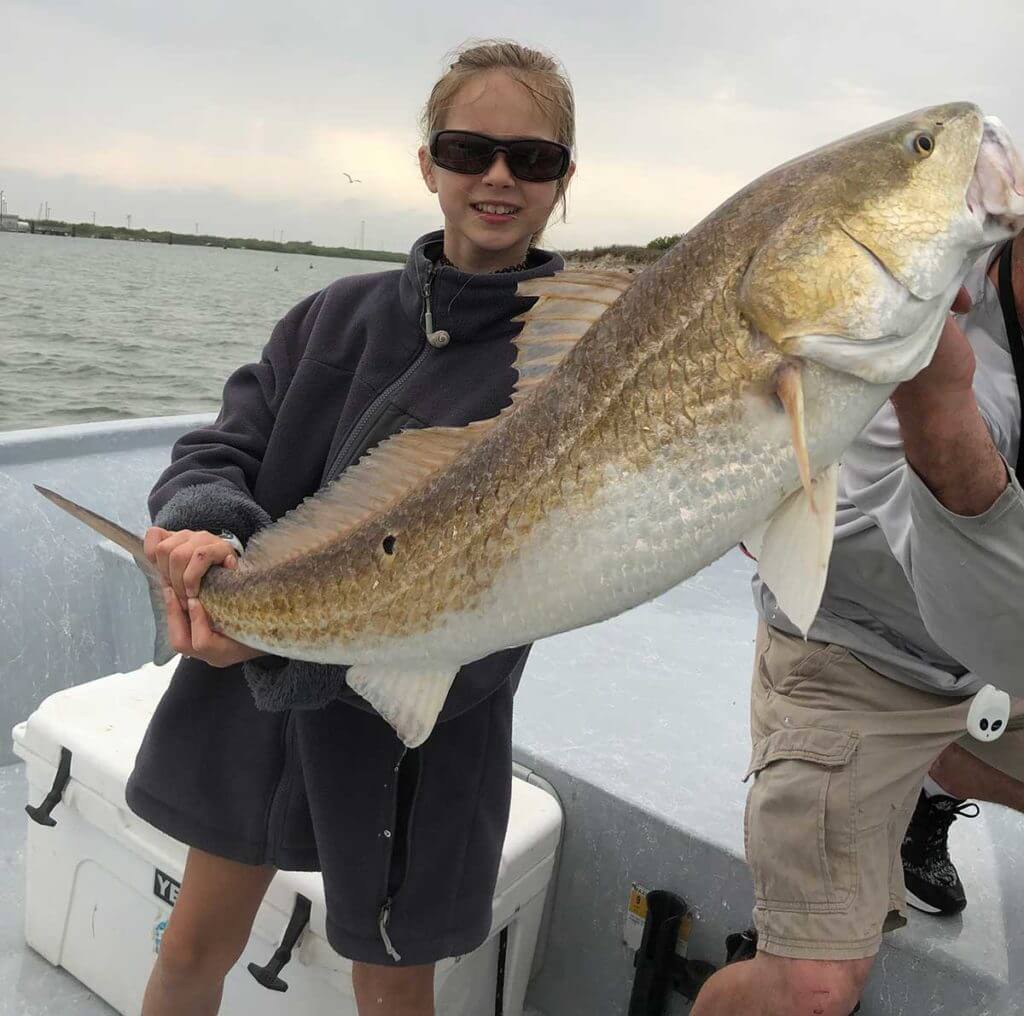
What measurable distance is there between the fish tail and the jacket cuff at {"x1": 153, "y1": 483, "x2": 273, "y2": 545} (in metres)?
0.10

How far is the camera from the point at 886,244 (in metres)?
1.58

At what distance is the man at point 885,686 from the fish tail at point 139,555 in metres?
1.67

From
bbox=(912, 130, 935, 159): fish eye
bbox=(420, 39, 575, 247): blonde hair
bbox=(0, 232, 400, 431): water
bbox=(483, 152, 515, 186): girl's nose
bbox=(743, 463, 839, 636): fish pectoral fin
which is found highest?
bbox=(420, 39, 575, 247): blonde hair

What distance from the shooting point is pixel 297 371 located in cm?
258

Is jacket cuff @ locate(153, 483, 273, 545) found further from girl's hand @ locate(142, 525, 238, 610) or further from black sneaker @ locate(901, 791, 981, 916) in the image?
black sneaker @ locate(901, 791, 981, 916)

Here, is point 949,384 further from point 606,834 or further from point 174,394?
point 174,394

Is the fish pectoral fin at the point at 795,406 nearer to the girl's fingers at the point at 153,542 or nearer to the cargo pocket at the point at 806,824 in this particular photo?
the cargo pocket at the point at 806,824

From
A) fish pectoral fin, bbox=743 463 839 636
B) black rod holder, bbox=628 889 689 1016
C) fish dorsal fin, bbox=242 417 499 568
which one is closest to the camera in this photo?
fish pectoral fin, bbox=743 463 839 636

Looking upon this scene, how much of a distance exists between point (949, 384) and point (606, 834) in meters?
2.02

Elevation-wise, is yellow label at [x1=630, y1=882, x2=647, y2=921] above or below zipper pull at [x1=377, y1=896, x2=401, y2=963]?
below

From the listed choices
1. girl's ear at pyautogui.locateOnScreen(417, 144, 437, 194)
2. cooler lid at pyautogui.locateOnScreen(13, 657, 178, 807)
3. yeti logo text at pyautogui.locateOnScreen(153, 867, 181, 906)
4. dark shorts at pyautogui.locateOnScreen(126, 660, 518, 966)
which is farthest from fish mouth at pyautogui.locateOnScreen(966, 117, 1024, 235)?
yeti logo text at pyautogui.locateOnScreen(153, 867, 181, 906)

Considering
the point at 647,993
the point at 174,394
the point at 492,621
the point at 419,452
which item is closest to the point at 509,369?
the point at 419,452

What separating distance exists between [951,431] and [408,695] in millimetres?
1239

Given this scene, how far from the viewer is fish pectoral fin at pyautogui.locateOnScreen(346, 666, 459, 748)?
2074mm
